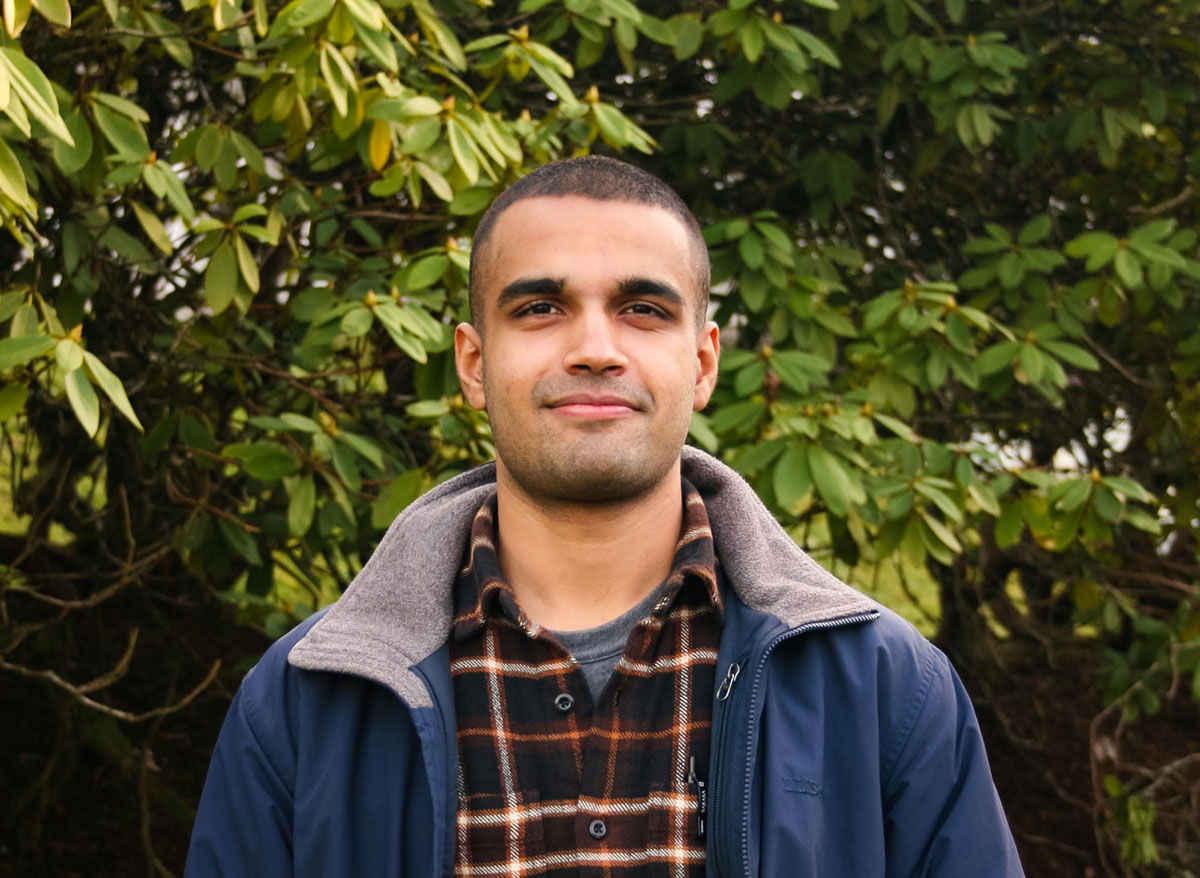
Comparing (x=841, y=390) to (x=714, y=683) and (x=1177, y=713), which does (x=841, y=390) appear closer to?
(x=714, y=683)

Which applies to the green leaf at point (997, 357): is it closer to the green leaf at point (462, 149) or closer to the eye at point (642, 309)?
the green leaf at point (462, 149)

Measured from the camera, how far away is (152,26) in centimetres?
270

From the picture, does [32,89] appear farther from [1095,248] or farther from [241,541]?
[1095,248]

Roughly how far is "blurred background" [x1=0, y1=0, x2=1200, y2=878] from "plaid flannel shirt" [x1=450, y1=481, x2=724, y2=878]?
Answer: 86cm

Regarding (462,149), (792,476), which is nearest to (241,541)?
(462,149)

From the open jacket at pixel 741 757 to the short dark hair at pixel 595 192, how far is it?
1.57 ft

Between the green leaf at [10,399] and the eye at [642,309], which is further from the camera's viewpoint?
the green leaf at [10,399]

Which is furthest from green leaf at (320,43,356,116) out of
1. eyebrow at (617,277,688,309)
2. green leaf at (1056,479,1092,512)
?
green leaf at (1056,479,1092,512)

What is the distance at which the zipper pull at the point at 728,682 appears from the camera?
5.00 feet

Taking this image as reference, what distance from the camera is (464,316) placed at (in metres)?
2.71

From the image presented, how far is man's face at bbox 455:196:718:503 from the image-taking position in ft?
5.22

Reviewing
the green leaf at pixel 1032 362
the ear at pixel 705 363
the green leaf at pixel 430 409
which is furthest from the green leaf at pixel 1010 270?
the ear at pixel 705 363

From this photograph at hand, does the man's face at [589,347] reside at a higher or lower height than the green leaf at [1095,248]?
lower

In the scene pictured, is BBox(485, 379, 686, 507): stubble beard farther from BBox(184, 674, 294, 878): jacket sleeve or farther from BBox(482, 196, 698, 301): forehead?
BBox(184, 674, 294, 878): jacket sleeve
